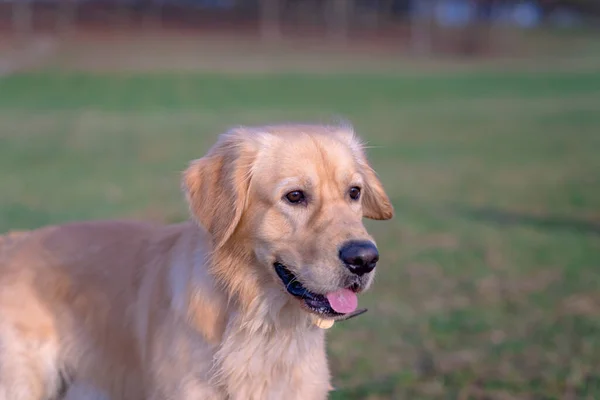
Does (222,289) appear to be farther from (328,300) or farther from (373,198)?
(373,198)

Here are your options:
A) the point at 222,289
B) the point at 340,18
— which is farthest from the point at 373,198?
the point at 340,18

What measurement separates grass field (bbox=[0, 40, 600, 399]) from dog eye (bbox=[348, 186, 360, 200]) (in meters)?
1.88

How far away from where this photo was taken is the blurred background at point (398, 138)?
652 cm

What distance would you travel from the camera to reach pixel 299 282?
145 inches

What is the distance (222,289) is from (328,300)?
1.64ft

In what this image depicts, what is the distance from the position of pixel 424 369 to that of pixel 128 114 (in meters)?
19.5

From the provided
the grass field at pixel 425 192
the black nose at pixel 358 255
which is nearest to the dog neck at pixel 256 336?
the black nose at pixel 358 255

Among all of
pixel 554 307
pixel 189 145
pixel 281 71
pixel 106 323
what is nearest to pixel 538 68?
pixel 281 71

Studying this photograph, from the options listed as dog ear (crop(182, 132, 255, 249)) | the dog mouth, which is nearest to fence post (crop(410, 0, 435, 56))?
dog ear (crop(182, 132, 255, 249))

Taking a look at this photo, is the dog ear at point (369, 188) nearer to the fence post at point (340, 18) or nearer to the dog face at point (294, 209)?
the dog face at point (294, 209)

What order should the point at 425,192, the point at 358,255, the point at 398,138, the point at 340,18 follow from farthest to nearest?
the point at 340,18 < the point at 398,138 < the point at 425,192 < the point at 358,255

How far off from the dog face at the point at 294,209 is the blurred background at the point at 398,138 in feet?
6.45

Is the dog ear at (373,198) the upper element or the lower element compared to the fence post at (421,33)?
upper

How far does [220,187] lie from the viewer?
12.6 feet
